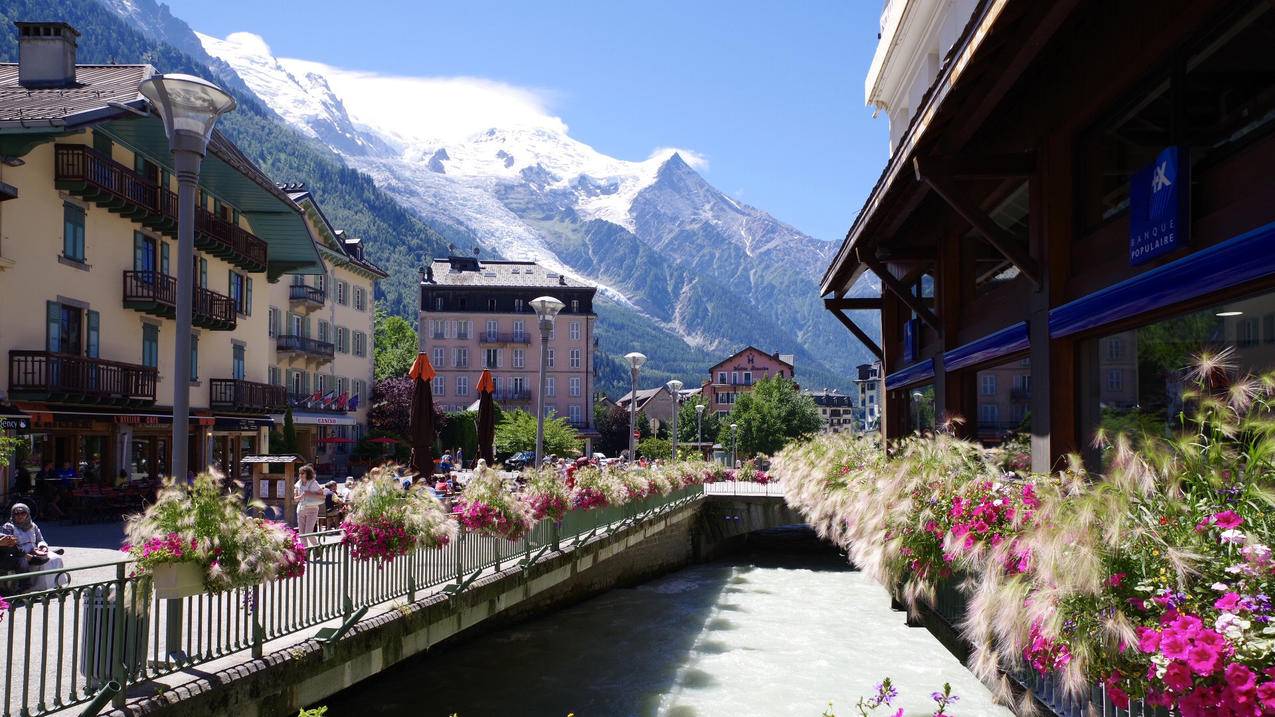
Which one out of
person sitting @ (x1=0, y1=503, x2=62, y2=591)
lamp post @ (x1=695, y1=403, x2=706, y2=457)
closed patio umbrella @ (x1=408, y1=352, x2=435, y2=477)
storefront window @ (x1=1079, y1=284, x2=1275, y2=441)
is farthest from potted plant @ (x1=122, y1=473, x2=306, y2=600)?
lamp post @ (x1=695, y1=403, x2=706, y2=457)

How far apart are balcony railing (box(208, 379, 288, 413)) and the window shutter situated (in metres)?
7.12

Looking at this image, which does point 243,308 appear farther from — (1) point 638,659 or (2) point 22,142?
(1) point 638,659

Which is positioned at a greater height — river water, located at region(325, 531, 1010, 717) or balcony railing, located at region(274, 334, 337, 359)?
balcony railing, located at region(274, 334, 337, 359)

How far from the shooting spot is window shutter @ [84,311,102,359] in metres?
25.8

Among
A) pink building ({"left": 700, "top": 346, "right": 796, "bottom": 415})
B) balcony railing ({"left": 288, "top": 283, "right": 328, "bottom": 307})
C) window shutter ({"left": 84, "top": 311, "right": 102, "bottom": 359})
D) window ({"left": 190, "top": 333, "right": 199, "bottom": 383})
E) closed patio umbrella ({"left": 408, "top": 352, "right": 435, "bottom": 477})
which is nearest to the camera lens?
closed patio umbrella ({"left": 408, "top": 352, "right": 435, "bottom": 477})

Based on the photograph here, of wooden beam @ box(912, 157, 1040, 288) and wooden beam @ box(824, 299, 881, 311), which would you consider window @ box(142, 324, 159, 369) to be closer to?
wooden beam @ box(824, 299, 881, 311)

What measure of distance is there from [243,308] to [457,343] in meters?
54.1

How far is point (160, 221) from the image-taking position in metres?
28.7

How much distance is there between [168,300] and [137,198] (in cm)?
328

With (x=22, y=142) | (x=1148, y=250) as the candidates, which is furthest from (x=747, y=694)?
(x=22, y=142)

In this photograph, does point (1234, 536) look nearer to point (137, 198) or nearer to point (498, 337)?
point (137, 198)

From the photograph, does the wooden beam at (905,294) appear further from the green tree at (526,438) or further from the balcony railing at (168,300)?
the green tree at (526,438)

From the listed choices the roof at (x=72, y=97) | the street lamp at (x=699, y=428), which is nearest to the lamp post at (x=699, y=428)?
the street lamp at (x=699, y=428)

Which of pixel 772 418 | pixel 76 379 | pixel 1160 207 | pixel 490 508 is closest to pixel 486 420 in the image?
pixel 76 379
